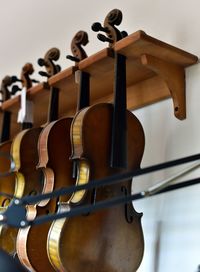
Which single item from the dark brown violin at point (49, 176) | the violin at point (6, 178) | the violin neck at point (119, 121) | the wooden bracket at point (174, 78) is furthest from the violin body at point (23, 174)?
the wooden bracket at point (174, 78)

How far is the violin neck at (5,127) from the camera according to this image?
65.2 inches

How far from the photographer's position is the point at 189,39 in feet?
3.97

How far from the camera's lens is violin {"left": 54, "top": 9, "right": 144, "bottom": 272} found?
1.01 meters

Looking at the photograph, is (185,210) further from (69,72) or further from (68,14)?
(68,14)

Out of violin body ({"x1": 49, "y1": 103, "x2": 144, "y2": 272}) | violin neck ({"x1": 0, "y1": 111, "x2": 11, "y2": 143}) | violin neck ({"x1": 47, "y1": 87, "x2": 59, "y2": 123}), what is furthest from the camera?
violin neck ({"x1": 0, "y1": 111, "x2": 11, "y2": 143})

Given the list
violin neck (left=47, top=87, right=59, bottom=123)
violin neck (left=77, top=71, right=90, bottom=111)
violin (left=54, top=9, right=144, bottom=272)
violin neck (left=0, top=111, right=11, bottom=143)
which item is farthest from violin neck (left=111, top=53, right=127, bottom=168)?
violin neck (left=0, top=111, right=11, bottom=143)

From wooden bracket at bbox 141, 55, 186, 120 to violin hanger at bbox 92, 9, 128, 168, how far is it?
2.6 inches

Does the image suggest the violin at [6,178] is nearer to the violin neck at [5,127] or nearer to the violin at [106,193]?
the violin neck at [5,127]

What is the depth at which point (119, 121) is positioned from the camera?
1.12 m

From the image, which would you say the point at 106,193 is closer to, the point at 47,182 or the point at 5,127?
the point at 47,182

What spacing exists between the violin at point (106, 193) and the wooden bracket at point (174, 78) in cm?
8

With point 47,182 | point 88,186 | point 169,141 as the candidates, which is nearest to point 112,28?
point 169,141

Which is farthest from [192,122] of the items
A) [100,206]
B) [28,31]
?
[28,31]

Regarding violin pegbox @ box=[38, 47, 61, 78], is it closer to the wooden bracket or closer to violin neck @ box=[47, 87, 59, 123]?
violin neck @ box=[47, 87, 59, 123]
